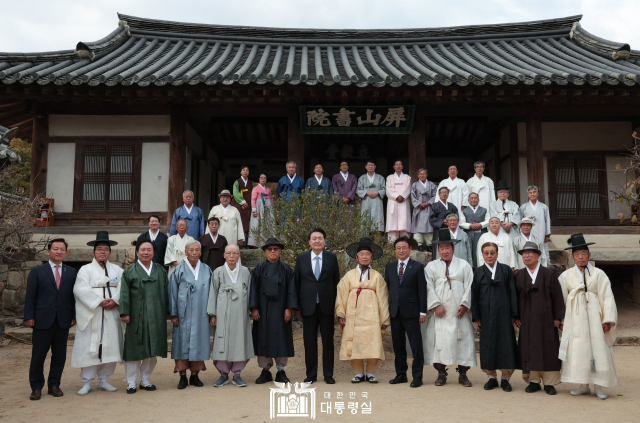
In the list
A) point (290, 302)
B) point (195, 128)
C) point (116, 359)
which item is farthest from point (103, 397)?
point (195, 128)

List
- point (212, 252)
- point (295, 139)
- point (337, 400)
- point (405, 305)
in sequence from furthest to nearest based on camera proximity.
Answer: point (295, 139) < point (212, 252) < point (405, 305) < point (337, 400)

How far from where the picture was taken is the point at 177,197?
9.08 meters

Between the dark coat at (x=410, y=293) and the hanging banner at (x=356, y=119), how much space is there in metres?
4.29

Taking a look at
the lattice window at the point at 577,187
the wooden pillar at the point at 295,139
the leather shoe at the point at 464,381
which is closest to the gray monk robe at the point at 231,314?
the leather shoe at the point at 464,381

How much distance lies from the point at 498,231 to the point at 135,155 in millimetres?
6310

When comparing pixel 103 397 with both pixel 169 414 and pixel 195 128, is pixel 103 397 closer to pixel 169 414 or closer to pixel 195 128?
pixel 169 414

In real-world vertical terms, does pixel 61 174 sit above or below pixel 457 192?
above

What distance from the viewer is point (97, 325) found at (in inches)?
208

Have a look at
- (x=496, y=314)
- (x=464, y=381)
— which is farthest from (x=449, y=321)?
(x=464, y=381)

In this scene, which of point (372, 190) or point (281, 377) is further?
point (372, 190)

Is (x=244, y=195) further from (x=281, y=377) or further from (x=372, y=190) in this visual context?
(x=281, y=377)

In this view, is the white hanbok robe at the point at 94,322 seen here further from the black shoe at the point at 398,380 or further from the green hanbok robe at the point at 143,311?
the black shoe at the point at 398,380

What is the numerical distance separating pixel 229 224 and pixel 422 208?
316 cm

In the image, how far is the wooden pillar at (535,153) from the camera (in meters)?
9.19
